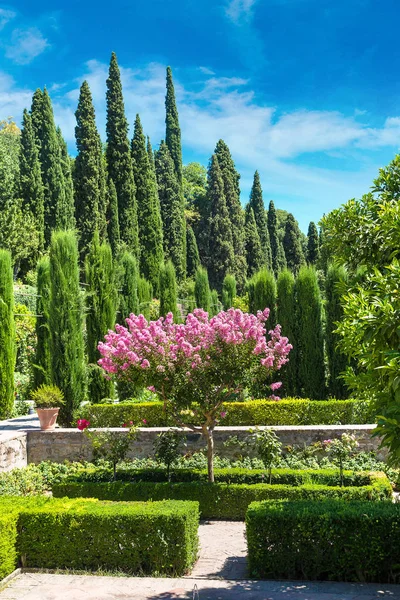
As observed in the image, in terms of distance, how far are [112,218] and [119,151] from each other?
14.9ft

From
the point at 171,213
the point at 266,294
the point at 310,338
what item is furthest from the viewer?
the point at 171,213

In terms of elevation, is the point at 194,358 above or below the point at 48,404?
above

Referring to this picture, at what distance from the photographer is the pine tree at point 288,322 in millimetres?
15812

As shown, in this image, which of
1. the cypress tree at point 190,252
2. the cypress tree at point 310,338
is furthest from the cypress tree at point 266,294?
the cypress tree at point 190,252

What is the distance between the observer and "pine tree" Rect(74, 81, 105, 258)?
2988cm

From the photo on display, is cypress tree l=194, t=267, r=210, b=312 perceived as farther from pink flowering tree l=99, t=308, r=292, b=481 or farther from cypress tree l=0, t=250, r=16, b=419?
pink flowering tree l=99, t=308, r=292, b=481

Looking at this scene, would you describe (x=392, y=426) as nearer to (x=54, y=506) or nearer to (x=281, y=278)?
(x=54, y=506)

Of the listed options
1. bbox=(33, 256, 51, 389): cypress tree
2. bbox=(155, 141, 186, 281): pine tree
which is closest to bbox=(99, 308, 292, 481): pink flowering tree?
bbox=(33, 256, 51, 389): cypress tree

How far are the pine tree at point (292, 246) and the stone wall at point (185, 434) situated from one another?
35216mm

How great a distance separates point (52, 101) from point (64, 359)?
22.2 meters

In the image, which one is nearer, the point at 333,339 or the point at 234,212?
the point at 333,339

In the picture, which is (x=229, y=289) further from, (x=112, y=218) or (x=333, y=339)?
(x=333, y=339)

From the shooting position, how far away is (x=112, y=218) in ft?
102

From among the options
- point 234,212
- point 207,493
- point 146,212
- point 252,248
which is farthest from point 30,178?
point 207,493
